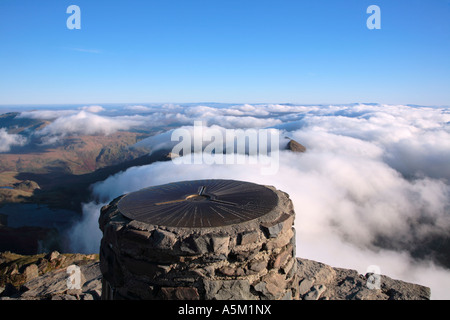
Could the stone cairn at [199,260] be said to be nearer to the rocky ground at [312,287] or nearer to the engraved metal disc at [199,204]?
the engraved metal disc at [199,204]

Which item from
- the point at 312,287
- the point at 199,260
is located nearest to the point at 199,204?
the point at 199,260

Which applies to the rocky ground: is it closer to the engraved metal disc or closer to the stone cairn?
the stone cairn

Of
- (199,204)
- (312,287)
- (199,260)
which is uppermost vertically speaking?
(199,204)

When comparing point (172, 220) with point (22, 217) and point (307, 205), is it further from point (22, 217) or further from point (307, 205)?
point (22, 217)

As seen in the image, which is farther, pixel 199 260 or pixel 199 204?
pixel 199 204

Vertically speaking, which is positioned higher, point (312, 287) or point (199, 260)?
point (199, 260)

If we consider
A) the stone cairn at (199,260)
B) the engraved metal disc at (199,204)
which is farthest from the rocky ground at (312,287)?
the engraved metal disc at (199,204)

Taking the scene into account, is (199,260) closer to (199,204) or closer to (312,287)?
(199,204)
